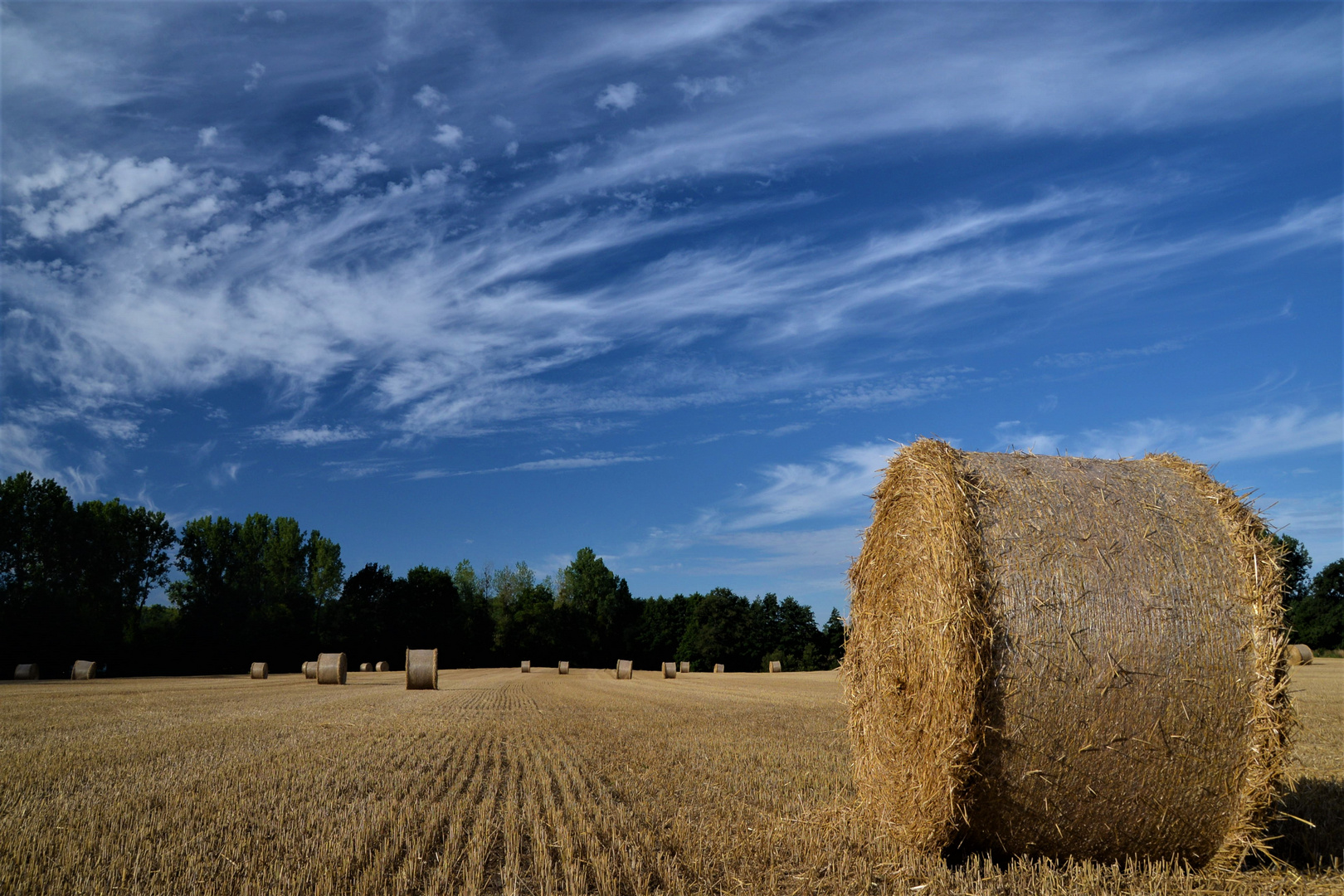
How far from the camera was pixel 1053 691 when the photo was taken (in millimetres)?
4938

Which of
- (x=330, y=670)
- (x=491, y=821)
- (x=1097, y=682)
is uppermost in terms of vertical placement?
(x=1097, y=682)

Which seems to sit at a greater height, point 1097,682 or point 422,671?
point 1097,682

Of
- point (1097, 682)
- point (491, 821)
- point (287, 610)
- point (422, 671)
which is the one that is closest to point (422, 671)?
point (422, 671)

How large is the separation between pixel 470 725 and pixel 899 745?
8.94 m

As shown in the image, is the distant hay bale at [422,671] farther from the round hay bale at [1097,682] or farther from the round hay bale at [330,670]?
the round hay bale at [1097,682]

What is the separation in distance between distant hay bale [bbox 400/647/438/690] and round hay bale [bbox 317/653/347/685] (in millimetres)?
4586

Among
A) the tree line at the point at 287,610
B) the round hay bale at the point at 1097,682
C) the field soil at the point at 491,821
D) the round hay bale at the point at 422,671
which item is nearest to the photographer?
the field soil at the point at 491,821

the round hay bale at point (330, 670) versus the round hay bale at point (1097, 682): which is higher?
the round hay bale at point (1097, 682)

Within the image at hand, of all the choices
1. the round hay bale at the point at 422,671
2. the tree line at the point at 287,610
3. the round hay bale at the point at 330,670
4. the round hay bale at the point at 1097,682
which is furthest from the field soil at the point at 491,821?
the tree line at the point at 287,610

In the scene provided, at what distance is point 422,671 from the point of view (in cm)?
2772

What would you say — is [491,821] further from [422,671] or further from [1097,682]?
[422,671]

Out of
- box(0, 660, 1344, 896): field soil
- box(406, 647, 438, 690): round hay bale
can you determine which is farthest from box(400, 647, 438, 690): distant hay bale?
box(0, 660, 1344, 896): field soil

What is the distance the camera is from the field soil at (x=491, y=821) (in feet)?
15.3

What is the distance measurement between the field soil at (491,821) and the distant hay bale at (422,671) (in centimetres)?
1618
